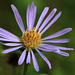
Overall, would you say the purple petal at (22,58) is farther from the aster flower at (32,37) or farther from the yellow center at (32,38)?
the yellow center at (32,38)

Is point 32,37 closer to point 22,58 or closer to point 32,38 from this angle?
point 32,38

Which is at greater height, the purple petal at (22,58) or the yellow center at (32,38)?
the yellow center at (32,38)

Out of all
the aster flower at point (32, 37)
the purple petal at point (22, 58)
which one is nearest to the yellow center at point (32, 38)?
the aster flower at point (32, 37)

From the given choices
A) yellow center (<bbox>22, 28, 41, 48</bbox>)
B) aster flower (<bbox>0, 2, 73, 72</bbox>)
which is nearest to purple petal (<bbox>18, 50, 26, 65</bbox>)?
aster flower (<bbox>0, 2, 73, 72</bbox>)

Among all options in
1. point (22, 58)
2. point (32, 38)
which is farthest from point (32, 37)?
point (22, 58)

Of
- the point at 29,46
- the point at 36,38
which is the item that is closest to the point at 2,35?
the point at 29,46

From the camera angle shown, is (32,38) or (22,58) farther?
(32,38)

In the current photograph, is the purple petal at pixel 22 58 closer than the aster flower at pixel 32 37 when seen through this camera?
Yes

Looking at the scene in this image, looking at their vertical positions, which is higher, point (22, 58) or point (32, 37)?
point (32, 37)

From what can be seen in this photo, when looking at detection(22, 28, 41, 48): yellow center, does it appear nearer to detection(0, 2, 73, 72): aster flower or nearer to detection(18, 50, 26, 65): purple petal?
detection(0, 2, 73, 72): aster flower
